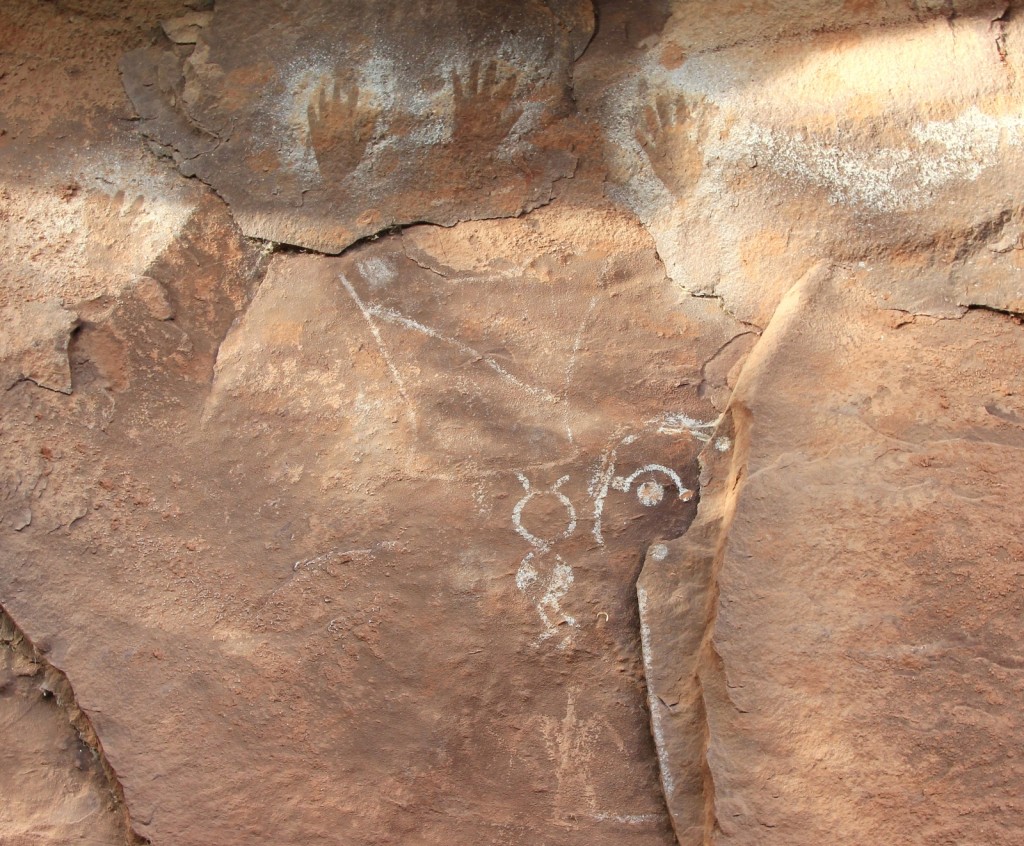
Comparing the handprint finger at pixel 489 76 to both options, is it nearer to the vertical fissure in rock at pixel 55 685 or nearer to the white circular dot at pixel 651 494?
the white circular dot at pixel 651 494

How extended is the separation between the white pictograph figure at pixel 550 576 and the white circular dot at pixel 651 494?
0.15 metres

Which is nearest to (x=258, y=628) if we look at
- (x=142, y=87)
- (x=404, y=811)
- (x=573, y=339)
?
(x=404, y=811)

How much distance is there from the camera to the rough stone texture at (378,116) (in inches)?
95.4

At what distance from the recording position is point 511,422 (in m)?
2.27

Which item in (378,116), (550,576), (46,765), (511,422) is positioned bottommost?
(46,765)

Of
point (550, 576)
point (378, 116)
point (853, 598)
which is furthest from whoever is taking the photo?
point (378, 116)

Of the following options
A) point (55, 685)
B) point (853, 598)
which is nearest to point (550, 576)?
point (853, 598)

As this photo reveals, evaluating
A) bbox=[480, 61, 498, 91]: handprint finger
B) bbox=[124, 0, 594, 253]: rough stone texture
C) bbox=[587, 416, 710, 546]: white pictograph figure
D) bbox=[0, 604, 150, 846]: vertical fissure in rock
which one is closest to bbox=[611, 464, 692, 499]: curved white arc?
bbox=[587, 416, 710, 546]: white pictograph figure

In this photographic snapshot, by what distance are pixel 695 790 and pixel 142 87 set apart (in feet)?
6.66

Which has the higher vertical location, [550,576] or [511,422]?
[511,422]

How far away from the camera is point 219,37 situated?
99.0 inches

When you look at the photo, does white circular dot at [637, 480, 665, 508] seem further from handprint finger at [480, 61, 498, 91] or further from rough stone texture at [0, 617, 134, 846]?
rough stone texture at [0, 617, 134, 846]

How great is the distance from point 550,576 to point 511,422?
13.5 inches

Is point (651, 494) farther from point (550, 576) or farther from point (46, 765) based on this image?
point (46, 765)
